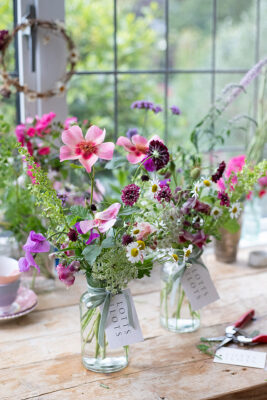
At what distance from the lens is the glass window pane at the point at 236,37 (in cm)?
435

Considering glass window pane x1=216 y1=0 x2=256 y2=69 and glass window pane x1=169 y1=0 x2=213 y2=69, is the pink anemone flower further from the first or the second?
glass window pane x1=169 y1=0 x2=213 y2=69

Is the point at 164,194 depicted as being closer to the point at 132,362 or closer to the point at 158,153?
the point at 158,153

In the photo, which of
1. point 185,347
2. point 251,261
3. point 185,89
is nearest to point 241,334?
point 185,347

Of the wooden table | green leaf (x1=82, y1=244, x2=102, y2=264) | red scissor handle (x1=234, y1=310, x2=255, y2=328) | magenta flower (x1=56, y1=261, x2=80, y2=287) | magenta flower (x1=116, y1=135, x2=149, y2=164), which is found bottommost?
the wooden table

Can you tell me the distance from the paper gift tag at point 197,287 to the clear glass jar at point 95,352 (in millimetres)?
215

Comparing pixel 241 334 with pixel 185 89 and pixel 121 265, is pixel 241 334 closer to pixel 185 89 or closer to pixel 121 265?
pixel 121 265

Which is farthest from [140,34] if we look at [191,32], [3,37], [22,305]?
[22,305]

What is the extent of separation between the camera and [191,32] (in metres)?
4.96

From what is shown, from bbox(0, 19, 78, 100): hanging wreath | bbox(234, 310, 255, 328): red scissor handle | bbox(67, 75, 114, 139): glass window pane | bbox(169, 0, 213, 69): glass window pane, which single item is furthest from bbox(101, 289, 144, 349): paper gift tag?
bbox(169, 0, 213, 69): glass window pane

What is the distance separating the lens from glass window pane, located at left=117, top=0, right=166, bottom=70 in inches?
174

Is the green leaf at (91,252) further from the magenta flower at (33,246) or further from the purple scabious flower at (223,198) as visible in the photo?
→ the purple scabious flower at (223,198)

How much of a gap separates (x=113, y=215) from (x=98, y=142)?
0.15 metres

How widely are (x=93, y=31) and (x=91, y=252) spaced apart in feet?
11.8

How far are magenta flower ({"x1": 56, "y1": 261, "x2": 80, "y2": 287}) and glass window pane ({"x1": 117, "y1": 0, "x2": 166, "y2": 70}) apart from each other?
3.47 meters
